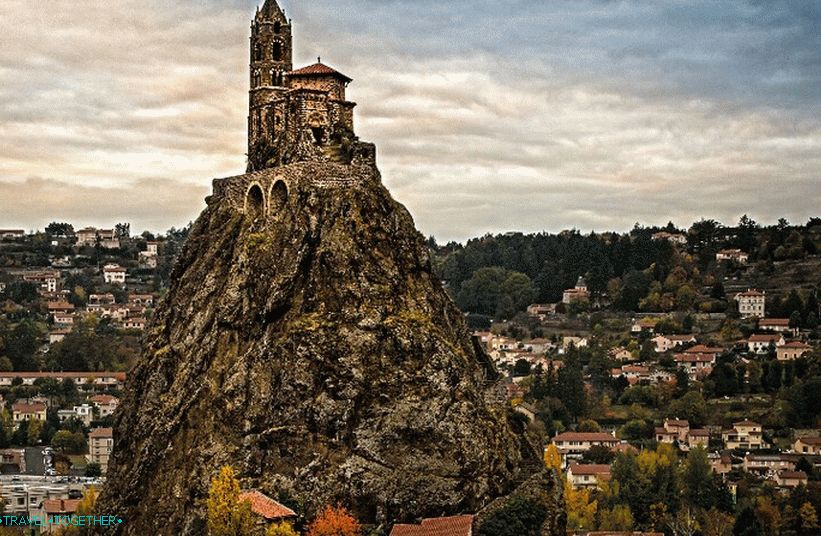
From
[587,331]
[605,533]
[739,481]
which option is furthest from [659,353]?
[605,533]

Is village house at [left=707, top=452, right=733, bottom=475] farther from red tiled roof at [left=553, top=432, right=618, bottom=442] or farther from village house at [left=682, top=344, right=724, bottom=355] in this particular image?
village house at [left=682, top=344, right=724, bottom=355]

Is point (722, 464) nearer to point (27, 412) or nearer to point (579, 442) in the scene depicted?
point (579, 442)

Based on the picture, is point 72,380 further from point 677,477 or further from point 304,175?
point 304,175

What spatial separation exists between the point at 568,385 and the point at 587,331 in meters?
43.3

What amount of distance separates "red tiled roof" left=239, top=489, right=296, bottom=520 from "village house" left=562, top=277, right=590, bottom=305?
127967mm

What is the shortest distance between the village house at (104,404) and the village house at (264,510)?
249 feet

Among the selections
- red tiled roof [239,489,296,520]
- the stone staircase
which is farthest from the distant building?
red tiled roof [239,489,296,520]

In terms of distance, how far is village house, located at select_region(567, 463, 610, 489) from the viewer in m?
104

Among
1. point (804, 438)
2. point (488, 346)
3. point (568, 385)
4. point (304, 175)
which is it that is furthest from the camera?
point (488, 346)

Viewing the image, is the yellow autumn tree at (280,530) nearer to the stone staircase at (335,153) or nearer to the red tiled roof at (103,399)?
the stone staircase at (335,153)

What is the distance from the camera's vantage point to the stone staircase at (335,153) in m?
72.3

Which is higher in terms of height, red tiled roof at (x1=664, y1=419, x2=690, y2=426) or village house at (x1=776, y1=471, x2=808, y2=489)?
red tiled roof at (x1=664, y1=419, x2=690, y2=426)

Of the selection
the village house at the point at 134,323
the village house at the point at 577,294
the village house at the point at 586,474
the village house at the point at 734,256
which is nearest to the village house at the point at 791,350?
the village house at the point at 586,474

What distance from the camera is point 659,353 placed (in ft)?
508
